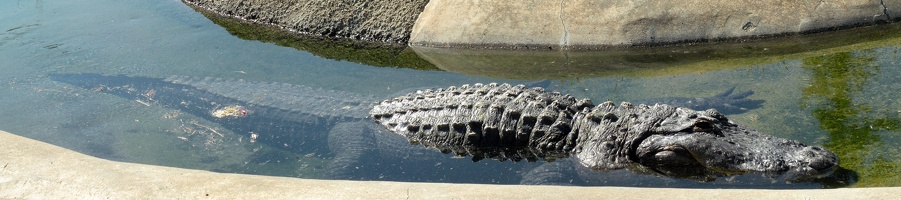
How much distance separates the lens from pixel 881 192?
321 cm

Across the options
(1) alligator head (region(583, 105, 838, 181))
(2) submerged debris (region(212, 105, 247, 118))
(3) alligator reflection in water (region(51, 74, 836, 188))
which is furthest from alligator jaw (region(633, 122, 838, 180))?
(2) submerged debris (region(212, 105, 247, 118))

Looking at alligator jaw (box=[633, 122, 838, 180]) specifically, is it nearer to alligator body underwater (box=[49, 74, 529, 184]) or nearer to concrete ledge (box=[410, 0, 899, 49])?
alligator body underwater (box=[49, 74, 529, 184])

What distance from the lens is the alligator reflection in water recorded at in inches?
185

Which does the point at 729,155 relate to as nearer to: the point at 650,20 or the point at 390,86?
the point at 650,20

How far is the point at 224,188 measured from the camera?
367cm

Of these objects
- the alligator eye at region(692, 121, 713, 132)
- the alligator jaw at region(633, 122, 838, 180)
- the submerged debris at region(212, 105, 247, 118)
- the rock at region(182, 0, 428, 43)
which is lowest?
the submerged debris at region(212, 105, 247, 118)

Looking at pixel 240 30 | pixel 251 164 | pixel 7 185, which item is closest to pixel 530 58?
pixel 251 164

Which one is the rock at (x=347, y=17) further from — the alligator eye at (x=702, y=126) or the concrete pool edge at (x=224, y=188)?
the concrete pool edge at (x=224, y=188)

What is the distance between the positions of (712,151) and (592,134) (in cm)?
67

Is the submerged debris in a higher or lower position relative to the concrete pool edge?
lower

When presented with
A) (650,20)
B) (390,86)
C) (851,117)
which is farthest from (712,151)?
(390,86)

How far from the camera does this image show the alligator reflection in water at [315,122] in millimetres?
4707

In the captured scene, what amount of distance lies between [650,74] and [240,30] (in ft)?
13.5

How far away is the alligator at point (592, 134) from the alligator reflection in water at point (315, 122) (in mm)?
153
